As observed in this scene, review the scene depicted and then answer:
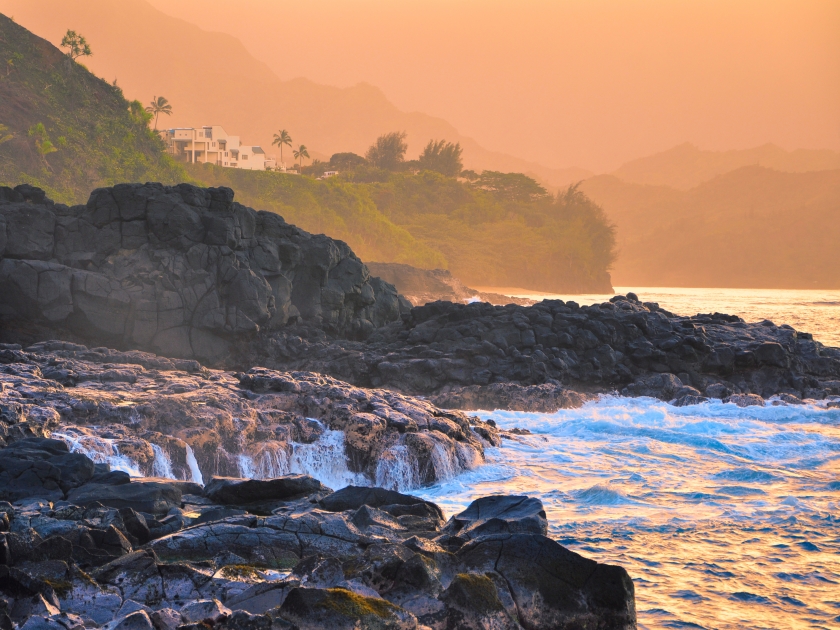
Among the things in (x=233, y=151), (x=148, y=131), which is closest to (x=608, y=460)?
(x=148, y=131)

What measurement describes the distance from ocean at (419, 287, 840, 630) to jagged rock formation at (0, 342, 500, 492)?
1.16 meters

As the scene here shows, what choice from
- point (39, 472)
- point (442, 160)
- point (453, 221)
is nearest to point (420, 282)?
point (453, 221)

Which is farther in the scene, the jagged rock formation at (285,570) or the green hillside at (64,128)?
the green hillside at (64,128)

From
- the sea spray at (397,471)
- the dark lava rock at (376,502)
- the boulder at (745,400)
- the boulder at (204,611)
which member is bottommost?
the sea spray at (397,471)

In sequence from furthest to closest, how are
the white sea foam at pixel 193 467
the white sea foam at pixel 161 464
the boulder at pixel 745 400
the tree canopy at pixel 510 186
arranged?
the tree canopy at pixel 510 186, the boulder at pixel 745 400, the white sea foam at pixel 193 467, the white sea foam at pixel 161 464

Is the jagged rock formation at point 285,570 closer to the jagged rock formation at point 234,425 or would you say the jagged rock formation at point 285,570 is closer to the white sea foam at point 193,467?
the jagged rock formation at point 234,425

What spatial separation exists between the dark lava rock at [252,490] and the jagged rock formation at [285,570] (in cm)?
66

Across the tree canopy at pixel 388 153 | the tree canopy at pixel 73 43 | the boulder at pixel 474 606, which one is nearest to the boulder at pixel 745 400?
the boulder at pixel 474 606

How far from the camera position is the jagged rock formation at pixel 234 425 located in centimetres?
1499

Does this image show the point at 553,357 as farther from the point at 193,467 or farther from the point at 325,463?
the point at 193,467

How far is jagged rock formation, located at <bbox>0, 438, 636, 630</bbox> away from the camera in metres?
6.66

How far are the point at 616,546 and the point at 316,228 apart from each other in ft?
260

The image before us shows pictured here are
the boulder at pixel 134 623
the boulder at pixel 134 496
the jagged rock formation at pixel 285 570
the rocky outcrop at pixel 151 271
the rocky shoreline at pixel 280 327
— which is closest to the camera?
the boulder at pixel 134 623

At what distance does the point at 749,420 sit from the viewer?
23.5 metres
